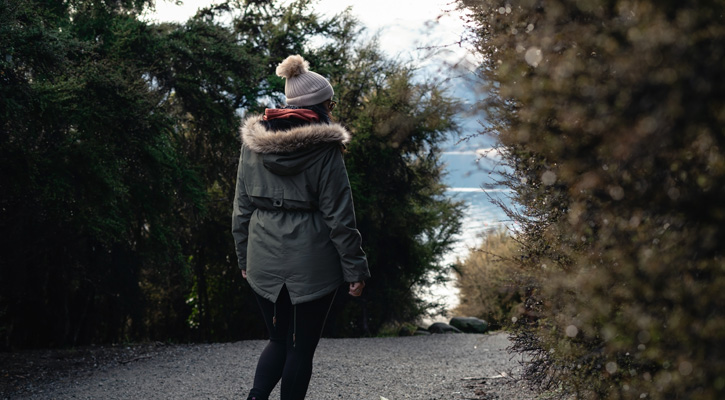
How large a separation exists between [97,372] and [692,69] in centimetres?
673

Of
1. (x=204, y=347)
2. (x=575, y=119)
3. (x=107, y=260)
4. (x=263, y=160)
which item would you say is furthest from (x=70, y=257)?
(x=575, y=119)

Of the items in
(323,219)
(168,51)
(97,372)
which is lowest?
(97,372)

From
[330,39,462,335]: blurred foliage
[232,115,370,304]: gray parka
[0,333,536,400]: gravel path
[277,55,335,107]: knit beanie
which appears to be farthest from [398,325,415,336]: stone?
[277,55,335,107]: knit beanie

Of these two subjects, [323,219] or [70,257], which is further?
[70,257]

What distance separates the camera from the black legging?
3.15 metres

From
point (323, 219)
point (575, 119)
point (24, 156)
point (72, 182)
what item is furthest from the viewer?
point (72, 182)

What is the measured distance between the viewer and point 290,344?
3182 millimetres

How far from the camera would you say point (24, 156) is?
600 cm

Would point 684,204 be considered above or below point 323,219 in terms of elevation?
below

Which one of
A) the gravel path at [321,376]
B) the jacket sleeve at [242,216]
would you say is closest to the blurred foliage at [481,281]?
the gravel path at [321,376]

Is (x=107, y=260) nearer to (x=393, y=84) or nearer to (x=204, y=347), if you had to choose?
(x=204, y=347)

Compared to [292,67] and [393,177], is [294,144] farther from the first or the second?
[393,177]

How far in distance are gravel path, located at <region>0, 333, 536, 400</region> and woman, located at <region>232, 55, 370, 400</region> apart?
80.0 inches

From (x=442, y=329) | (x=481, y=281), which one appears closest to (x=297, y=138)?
(x=442, y=329)
